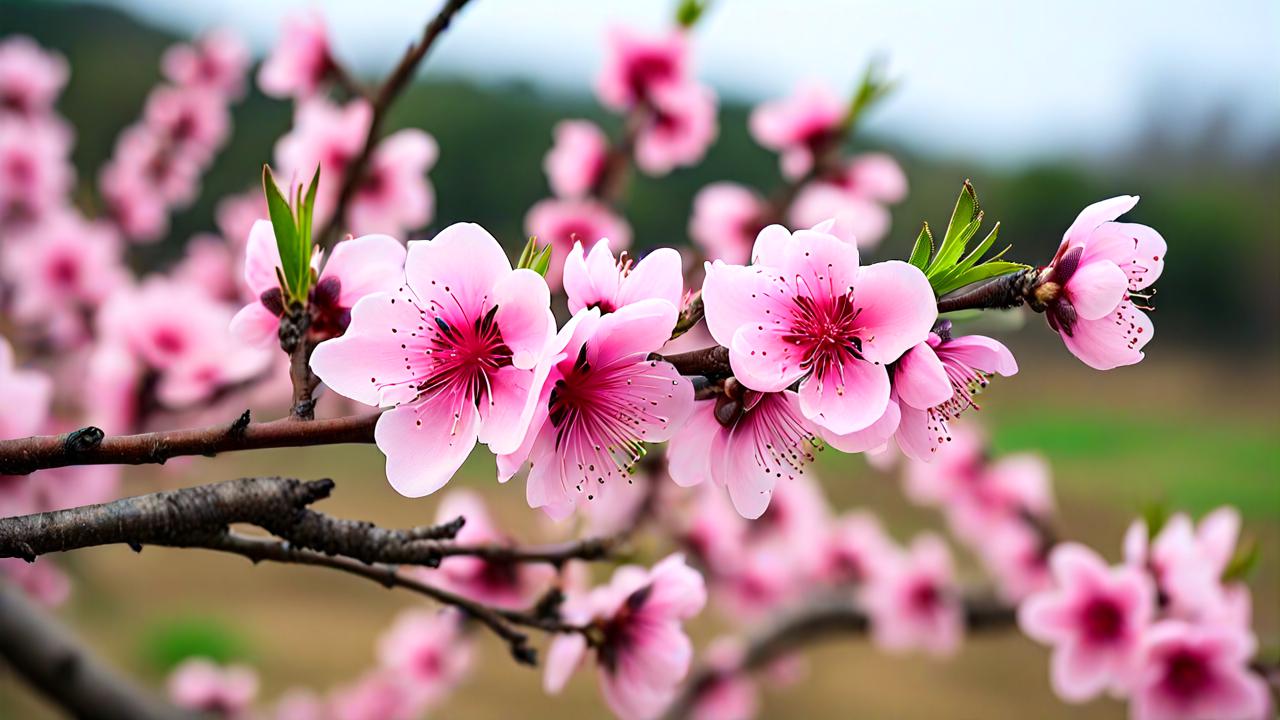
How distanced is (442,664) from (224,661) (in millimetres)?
1473

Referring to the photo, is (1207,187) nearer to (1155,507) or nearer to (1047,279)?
(1155,507)

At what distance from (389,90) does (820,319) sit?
1.25ft

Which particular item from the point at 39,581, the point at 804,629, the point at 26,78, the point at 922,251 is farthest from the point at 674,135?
the point at 26,78

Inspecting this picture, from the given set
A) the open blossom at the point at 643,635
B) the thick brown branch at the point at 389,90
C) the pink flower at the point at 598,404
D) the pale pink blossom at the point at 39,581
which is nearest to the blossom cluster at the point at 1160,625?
the open blossom at the point at 643,635

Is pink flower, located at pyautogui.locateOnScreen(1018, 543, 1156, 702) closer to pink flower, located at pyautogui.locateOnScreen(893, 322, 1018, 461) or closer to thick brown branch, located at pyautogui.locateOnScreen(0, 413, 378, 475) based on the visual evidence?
pink flower, located at pyautogui.locateOnScreen(893, 322, 1018, 461)

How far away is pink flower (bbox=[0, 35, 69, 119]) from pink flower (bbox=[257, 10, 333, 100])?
28.8 inches

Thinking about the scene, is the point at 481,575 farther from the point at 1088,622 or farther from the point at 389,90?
the point at 1088,622

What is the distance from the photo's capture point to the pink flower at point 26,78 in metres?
1.36

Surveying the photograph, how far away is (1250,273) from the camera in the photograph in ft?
13.7

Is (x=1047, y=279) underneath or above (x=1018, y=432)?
above

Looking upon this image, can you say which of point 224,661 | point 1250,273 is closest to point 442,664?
point 224,661

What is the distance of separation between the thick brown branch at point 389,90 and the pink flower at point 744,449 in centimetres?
31

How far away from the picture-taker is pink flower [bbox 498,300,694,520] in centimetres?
30

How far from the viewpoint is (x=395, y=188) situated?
0.84m
